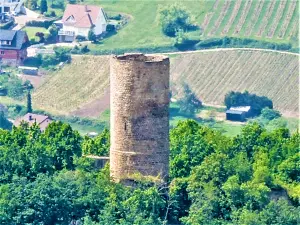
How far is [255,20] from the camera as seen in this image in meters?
95.3

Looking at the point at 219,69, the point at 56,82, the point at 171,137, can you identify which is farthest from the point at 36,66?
the point at 171,137

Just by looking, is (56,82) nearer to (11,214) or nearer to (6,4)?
(6,4)

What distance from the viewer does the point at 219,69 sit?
88312 mm

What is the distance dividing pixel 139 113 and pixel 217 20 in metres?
54.0

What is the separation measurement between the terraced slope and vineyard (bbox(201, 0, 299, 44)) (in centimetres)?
782

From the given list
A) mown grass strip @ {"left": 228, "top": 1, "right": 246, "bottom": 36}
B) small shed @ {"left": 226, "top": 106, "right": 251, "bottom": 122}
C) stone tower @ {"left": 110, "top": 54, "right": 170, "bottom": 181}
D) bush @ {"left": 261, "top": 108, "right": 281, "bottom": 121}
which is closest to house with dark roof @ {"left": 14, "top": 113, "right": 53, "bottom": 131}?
small shed @ {"left": 226, "top": 106, "right": 251, "bottom": 122}

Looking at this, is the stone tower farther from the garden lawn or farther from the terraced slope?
the garden lawn

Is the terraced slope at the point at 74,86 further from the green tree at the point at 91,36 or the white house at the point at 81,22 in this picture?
the white house at the point at 81,22

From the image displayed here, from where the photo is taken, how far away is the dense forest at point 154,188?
42844 millimetres

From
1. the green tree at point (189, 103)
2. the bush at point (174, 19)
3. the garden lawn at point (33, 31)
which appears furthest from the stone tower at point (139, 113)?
the garden lawn at point (33, 31)

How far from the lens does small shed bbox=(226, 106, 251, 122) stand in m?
80.7

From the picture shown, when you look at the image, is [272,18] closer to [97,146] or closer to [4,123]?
[4,123]

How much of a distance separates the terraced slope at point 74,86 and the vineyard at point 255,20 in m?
7.82

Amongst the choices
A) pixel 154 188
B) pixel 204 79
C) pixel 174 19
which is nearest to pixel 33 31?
pixel 174 19
